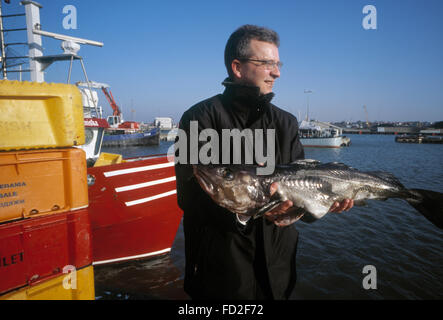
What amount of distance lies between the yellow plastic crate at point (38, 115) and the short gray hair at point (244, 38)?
2.09 metres

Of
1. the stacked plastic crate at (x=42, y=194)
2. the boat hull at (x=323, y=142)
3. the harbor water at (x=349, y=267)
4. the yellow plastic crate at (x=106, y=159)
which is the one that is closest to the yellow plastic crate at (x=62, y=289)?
the stacked plastic crate at (x=42, y=194)

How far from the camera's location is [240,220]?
7.20 feet

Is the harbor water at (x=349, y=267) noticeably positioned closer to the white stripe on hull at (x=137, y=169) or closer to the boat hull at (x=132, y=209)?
the boat hull at (x=132, y=209)

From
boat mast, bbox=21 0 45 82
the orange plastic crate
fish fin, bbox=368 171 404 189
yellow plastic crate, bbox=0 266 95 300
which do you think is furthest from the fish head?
boat mast, bbox=21 0 45 82

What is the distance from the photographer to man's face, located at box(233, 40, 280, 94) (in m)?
2.38

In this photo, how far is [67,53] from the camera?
9156 mm

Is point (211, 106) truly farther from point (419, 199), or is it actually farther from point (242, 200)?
point (419, 199)

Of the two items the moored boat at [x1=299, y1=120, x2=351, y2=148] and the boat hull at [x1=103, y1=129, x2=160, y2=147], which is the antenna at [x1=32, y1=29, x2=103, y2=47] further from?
the moored boat at [x1=299, y1=120, x2=351, y2=148]

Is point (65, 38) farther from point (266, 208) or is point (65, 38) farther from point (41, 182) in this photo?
point (266, 208)

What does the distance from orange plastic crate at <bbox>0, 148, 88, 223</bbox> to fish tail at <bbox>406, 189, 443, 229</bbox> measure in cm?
430

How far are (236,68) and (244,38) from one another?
292 millimetres

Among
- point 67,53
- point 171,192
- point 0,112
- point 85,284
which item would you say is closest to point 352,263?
point 171,192
